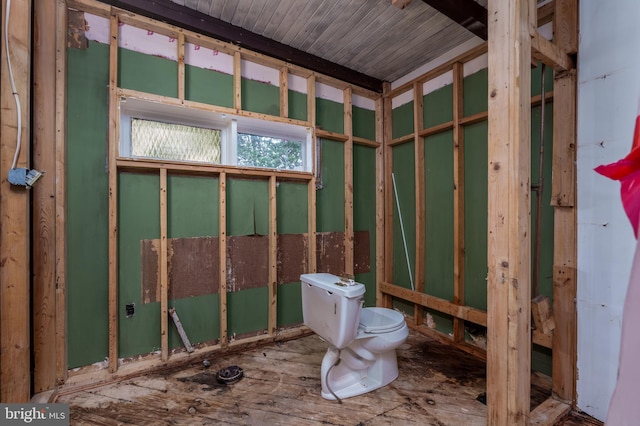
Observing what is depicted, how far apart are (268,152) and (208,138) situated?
510 millimetres

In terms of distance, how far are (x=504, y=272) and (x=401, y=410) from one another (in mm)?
1009

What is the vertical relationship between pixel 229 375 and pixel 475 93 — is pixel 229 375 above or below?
below

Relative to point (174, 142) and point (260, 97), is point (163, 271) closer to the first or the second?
point (174, 142)

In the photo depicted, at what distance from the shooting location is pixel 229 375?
1.92 meters

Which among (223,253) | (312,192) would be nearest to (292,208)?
(312,192)

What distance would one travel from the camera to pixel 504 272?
1.22 metres

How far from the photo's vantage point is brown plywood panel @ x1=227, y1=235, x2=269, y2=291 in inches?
92.7

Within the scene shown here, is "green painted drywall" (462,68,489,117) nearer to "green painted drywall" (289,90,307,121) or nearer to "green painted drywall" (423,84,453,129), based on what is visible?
"green painted drywall" (423,84,453,129)

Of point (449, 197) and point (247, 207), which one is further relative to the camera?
point (449, 197)

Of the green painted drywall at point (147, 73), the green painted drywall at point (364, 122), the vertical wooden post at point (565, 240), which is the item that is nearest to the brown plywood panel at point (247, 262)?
the green painted drywall at point (147, 73)

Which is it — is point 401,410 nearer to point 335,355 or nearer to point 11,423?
point 335,355

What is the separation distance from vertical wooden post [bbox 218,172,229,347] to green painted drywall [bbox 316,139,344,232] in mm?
897

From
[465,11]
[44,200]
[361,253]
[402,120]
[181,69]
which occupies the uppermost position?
[465,11]

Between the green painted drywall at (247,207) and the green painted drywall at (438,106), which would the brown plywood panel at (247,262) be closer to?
the green painted drywall at (247,207)
